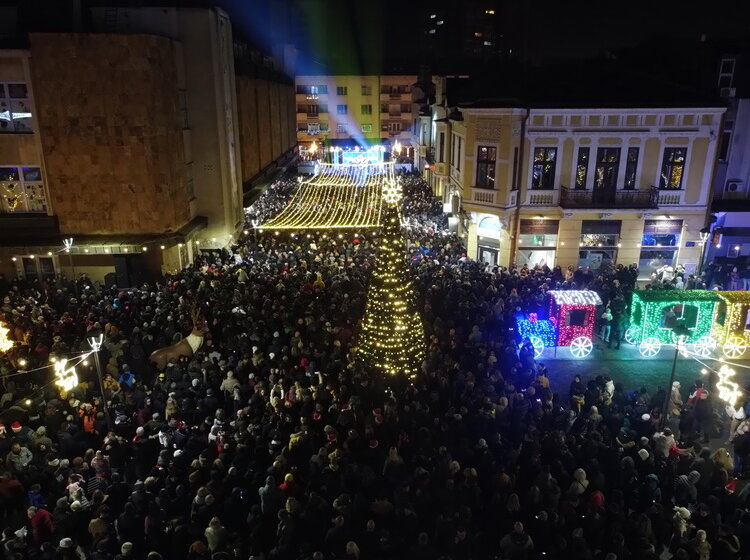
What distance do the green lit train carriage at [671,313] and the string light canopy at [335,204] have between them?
9177mm

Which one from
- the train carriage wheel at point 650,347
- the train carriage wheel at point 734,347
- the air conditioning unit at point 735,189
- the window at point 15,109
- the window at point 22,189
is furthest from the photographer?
the air conditioning unit at point 735,189

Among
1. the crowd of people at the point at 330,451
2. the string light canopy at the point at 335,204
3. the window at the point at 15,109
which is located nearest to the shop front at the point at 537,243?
the string light canopy at the point at 335,204

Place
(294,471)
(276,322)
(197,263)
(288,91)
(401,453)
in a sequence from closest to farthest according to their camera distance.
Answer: (294,471) < (401,453) < (276,322) < (197,263) < (288,91)

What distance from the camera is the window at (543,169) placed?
74.8 ft

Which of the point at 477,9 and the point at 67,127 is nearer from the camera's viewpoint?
the point at 67,127

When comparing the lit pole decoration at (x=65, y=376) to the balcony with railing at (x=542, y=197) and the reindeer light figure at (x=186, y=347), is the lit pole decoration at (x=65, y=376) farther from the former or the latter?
the balcony with railing at (x=542, y=197)

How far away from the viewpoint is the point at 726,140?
79.4 ft

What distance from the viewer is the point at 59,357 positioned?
14.2m

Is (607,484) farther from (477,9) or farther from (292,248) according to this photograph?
(477,9)

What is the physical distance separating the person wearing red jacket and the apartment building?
2521 inches

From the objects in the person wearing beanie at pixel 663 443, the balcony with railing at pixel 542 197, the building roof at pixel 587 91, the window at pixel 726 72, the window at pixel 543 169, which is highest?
the window at pixel 726 72

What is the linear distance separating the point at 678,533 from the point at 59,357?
45.1 feet

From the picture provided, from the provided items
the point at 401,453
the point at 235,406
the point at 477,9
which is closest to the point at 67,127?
the point at 235,406

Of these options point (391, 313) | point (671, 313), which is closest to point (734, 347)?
point (671, 313)
